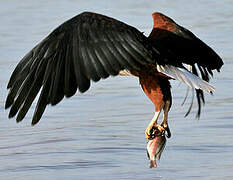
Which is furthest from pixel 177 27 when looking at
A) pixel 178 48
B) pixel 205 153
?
pixel 205 153

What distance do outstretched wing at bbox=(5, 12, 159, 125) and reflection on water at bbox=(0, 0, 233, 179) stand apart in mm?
1290

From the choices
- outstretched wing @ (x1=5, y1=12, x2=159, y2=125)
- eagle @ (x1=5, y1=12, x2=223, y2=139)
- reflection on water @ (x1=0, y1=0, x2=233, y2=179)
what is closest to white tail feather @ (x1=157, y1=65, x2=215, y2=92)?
eagle @ (x1=5, y1=12, x2=223, y2=139)

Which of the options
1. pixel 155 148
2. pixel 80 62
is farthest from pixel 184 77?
pixel 80 62

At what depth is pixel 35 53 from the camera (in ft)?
22.6

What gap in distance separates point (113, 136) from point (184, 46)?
4.08 feet

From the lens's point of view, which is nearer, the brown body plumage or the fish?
the brown body plumage

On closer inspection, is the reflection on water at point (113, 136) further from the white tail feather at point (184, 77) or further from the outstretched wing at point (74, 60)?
the outstretched wing at point (74, 60)

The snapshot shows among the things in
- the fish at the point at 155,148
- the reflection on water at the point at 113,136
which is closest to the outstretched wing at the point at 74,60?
the fish at the point at 155,148

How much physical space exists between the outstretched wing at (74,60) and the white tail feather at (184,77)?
151 mm

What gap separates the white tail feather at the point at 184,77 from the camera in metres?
7.01

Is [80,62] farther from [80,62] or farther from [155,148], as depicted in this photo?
[155,148]

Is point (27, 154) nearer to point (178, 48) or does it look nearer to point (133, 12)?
point (178, 48)

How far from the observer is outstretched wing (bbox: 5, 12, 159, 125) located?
6516 mm

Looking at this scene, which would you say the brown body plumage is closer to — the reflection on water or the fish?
the fish
